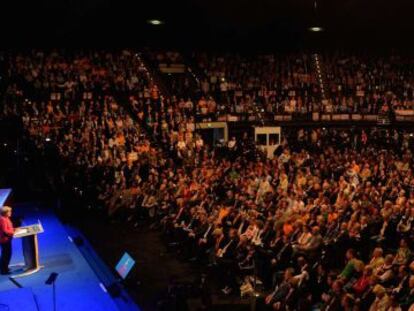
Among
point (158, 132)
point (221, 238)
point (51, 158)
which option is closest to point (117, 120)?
point (158, 132)

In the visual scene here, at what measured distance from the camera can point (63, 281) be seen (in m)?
8.20

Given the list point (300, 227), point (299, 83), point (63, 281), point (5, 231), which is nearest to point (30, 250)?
point (5, 231)

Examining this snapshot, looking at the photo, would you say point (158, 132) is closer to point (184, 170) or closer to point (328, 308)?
point (184, 170)

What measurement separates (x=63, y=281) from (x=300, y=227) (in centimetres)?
434

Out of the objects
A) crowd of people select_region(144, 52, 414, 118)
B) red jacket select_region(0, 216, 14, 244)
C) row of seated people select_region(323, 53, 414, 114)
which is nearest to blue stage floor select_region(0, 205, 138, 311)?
red jacket select_region(0, 216, 14, 244)

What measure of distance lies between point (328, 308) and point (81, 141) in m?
10.3

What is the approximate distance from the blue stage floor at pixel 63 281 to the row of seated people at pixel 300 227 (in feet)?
6.43

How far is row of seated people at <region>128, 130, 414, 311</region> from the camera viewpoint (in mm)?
6809

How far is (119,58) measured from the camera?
20.2 m

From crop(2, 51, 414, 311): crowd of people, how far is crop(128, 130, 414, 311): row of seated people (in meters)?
0.03

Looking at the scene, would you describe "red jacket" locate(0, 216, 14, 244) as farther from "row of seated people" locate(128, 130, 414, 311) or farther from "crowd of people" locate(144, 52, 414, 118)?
A: "crowd of people" locate(144, 52, 414, 118)

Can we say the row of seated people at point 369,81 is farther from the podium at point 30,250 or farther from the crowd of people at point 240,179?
the podium at point 30,250

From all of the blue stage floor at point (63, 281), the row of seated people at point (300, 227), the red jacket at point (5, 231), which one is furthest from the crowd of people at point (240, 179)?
the red jacket at point (5, 231)

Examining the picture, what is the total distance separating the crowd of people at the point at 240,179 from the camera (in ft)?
24.1
